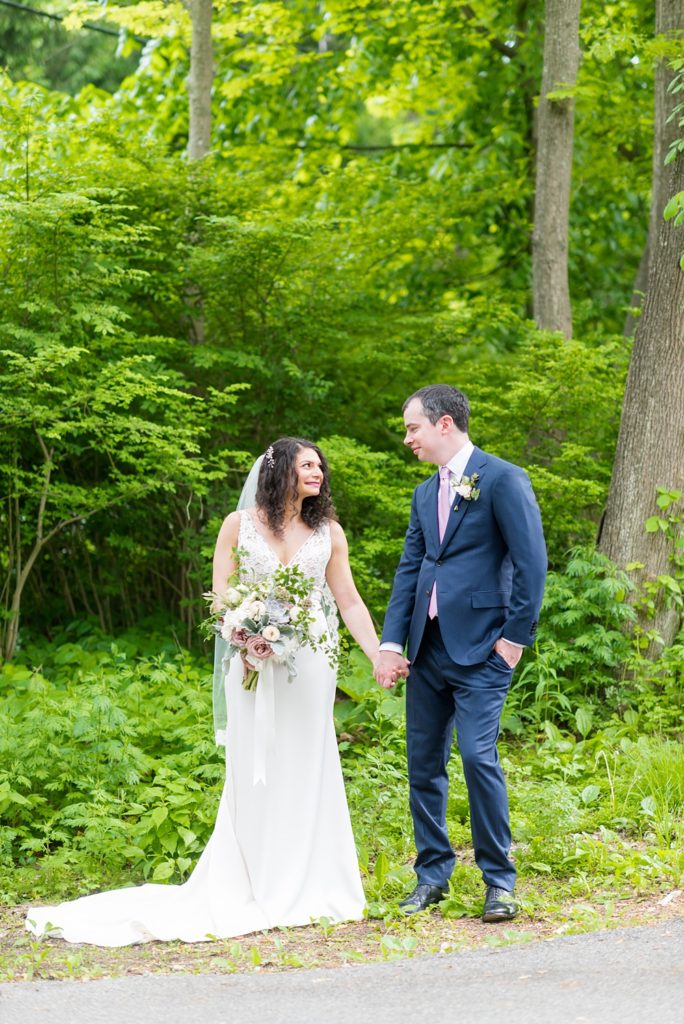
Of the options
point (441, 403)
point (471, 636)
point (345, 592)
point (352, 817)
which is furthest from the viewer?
point (352, 817)

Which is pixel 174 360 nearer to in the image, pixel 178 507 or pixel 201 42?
pixel 178 507

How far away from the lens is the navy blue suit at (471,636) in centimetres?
495

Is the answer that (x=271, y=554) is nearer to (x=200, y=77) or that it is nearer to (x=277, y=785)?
(x=277, y=785)

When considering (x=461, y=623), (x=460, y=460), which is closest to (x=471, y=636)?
(x=461, y=623)

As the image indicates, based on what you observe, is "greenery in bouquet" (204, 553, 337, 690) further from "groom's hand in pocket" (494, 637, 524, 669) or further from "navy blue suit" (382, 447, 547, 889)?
"groom's hand in pocket" (494, 637, 524, 669)

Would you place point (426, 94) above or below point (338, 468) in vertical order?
above

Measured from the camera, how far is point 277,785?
5.39 m

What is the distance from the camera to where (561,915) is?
498cm

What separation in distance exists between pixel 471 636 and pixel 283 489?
1168 mm

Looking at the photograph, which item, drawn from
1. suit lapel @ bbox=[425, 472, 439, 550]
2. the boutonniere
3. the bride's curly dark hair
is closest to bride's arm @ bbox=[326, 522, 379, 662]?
the bride's curly dark hair

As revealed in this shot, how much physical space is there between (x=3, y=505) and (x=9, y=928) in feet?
14.2

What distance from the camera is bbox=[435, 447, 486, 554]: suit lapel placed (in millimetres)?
5090

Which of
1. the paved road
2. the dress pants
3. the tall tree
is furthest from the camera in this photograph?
the tall tree

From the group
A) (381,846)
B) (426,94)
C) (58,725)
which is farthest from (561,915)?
(426,94)
